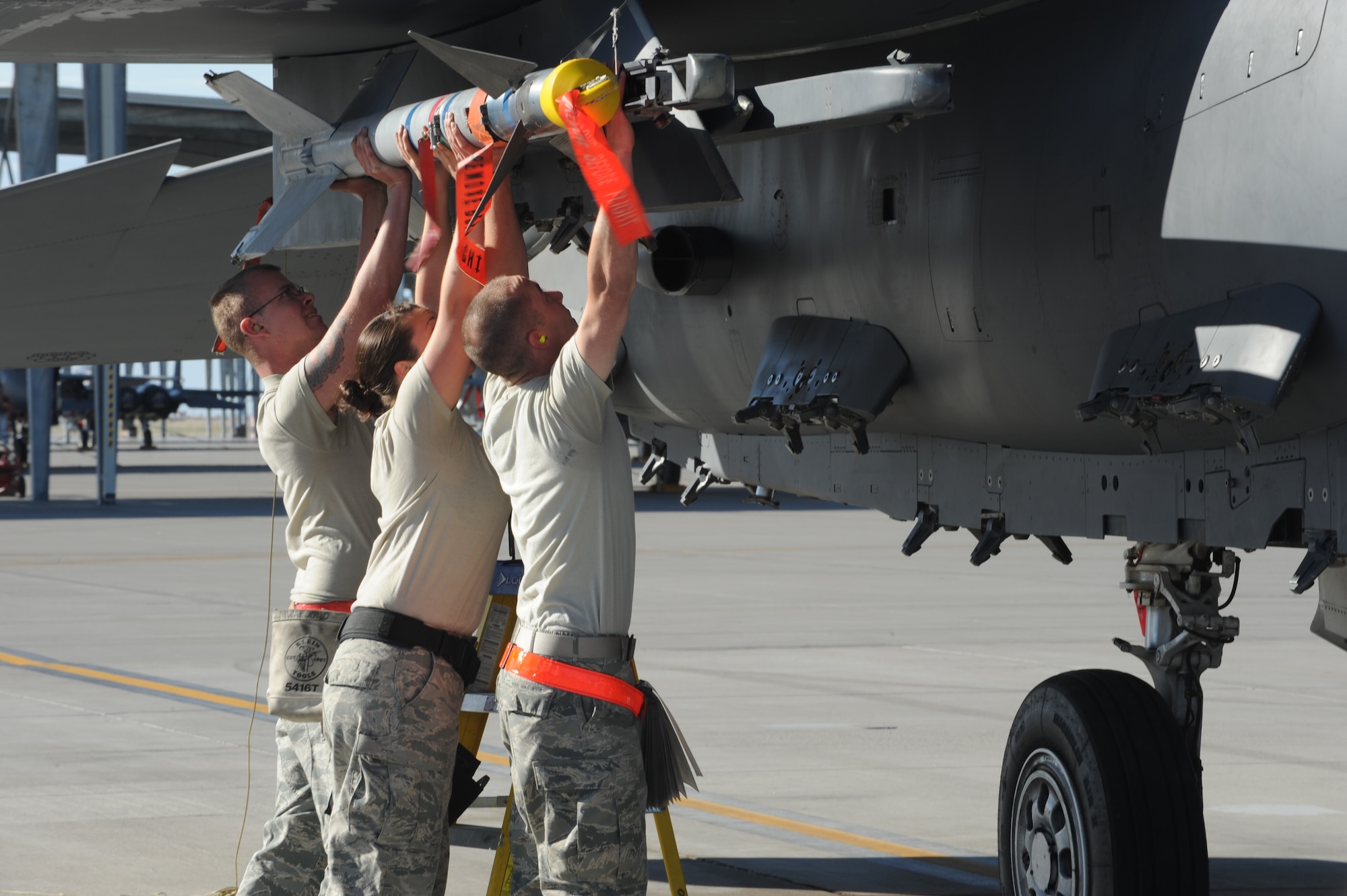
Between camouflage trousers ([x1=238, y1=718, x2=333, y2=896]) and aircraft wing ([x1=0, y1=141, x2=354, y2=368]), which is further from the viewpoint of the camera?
aircraft wing ([x1=0, y1=141, x2=354, y2=368])

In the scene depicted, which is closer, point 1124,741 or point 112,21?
point 1124,741

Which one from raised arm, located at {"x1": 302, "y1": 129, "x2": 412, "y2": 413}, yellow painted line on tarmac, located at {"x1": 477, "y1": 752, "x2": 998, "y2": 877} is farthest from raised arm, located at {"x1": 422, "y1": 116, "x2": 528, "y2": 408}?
yellow painted line on tarmac, located at {"x1": 477, "y1": 752, "x2": 998, "y2": 877}

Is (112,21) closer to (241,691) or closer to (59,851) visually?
(59,851)

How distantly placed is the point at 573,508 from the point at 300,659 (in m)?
1.42

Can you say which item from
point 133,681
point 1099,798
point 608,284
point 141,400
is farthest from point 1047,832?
point 141,400

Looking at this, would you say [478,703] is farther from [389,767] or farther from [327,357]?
[327,357]

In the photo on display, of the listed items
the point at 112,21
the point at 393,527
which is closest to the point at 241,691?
the point at 112,21

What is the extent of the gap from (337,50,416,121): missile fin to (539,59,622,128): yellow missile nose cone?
1.66 m

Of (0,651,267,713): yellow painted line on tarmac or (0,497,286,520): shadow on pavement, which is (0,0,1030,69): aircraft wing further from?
(0,497,286,520): shadow on pavement

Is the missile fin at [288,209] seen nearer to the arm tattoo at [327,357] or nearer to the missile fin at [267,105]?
the missile fin at [267,105]

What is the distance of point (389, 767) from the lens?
4.74m

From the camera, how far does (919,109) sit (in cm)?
418

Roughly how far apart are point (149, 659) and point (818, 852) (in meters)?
7.69

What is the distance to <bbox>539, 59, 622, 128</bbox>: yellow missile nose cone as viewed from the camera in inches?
169
